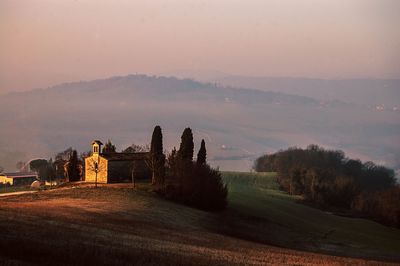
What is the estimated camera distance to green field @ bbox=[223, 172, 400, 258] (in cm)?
6122

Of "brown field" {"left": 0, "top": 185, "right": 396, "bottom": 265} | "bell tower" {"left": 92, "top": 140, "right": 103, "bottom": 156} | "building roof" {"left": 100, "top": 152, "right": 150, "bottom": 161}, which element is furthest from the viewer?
"bell tower" {"left": 92, "top": 140, "right": 103, "bottom": 156}

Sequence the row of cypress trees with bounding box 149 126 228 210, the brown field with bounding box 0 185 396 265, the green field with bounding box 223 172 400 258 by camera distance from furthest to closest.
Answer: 1. the row of cypress trees with bounding box 149 126 228 210
2. the green field with bounding box 223 172 400 258
3. the brown field with bounding box 0 185 396 265

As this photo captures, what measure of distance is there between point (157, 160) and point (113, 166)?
23.6 feet

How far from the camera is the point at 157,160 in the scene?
9025 centimetres

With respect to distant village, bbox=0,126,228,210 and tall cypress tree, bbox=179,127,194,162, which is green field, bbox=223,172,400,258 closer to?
distant village, bbox=0,126,228,210

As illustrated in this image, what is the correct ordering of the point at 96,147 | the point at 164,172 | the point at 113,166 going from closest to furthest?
1. the point at 164,172
2. the point at 113,166
3. the point at 96,147

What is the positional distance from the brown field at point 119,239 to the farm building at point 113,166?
2417 cm

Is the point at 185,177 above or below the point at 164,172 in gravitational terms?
below

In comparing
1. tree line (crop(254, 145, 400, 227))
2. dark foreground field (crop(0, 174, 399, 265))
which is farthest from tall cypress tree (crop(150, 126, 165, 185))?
tree line (crop(254, 145, 400, 227))

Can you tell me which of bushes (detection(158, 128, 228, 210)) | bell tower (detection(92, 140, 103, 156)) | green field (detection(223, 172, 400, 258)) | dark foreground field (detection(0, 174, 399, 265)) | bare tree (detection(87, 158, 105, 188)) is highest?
bell tower (detection(92, 140, 103, 156))

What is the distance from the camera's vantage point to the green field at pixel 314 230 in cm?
6122

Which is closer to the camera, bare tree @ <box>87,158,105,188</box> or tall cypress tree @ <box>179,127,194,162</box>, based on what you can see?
bare tree @ <box>87,158,105,188</box>

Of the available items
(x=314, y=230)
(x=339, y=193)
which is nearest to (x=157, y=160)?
(x=314, y=230)

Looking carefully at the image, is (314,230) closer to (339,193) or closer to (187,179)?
(187,179)
